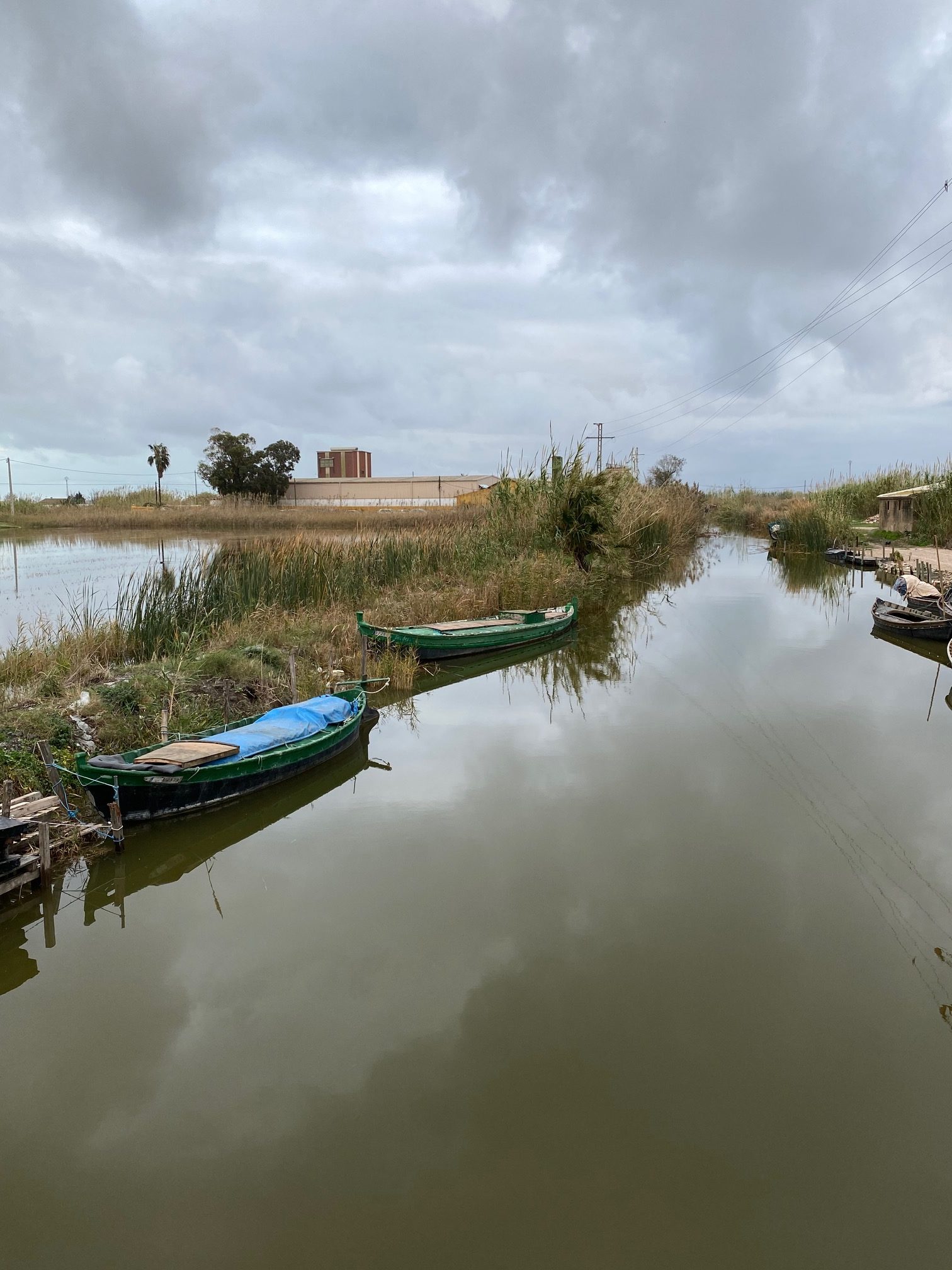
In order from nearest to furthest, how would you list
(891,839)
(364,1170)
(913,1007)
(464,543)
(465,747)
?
(364,1170)
(913,1007)
(891,839)
(465,747)
(464,543)

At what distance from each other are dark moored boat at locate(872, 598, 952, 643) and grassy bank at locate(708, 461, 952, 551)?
12.7m

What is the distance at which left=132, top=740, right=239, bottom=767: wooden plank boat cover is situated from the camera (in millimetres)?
6484

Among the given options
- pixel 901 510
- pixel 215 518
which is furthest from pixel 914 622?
pixel 215 518

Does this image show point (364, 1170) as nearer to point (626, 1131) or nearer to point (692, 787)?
point (626, 1131)

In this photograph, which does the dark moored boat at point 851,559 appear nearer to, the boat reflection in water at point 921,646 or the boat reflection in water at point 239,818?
the boat reflection in water at point 921,646

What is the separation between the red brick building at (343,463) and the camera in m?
71.9

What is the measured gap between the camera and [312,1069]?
3.97 meters

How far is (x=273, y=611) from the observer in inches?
505

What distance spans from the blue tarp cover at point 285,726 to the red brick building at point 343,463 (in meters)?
65.2

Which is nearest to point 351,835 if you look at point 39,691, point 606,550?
point 39,691

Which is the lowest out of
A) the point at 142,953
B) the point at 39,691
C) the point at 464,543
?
the point at 142,953

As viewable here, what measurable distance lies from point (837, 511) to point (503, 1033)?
115 ft

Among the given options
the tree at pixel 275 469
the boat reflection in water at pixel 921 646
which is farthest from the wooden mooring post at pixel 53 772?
the tree at pixel 275 469

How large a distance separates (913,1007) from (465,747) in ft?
17.6
